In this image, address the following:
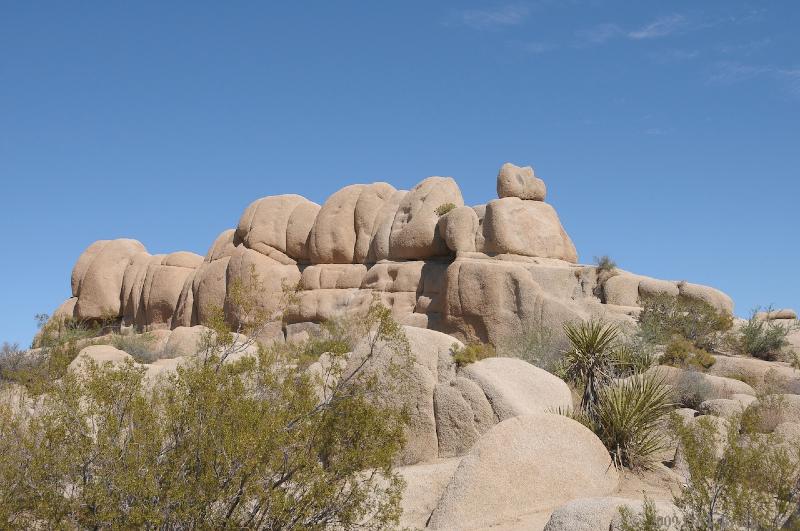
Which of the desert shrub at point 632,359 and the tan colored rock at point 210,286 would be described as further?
the tan colored rock at point 210,286

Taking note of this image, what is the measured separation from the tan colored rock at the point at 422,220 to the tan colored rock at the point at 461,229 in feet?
4.18

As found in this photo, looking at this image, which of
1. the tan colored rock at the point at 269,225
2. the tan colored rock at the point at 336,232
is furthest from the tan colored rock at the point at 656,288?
the tan colored rock at the point at 269,225

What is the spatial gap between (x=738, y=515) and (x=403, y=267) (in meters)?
24.5

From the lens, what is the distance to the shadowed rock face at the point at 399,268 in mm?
27205

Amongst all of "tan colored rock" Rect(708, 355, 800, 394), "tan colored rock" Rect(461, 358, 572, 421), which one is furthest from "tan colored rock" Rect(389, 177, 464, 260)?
"tan colored rock" Rect(461, 358, 572, 421)

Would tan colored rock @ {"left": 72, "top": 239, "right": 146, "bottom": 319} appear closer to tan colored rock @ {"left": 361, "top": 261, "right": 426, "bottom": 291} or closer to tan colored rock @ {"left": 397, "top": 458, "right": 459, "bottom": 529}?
tan colored rock @ {"left": 361, "top": 261, "right": 426, "bottom": 291}

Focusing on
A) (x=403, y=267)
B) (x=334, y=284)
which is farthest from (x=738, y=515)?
(x=334, y=284)

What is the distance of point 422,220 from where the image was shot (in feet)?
105

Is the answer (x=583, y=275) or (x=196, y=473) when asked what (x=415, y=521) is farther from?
(x=583, y=275)

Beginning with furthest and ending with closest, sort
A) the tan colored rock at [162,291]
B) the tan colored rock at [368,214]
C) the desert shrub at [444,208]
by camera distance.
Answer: the tan colored rock at [162,291], the tan colored rock at [368,214], the desert shrub at [444,208]

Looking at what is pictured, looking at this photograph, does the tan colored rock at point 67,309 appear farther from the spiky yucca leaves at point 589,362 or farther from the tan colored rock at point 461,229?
the spiky yucca leaves at point 589,362

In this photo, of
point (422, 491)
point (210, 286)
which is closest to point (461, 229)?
point (210, 286)

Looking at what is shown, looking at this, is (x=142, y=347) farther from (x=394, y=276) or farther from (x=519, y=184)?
(x=519, y=184)

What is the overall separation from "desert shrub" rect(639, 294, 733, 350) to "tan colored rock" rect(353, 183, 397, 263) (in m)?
12.5
